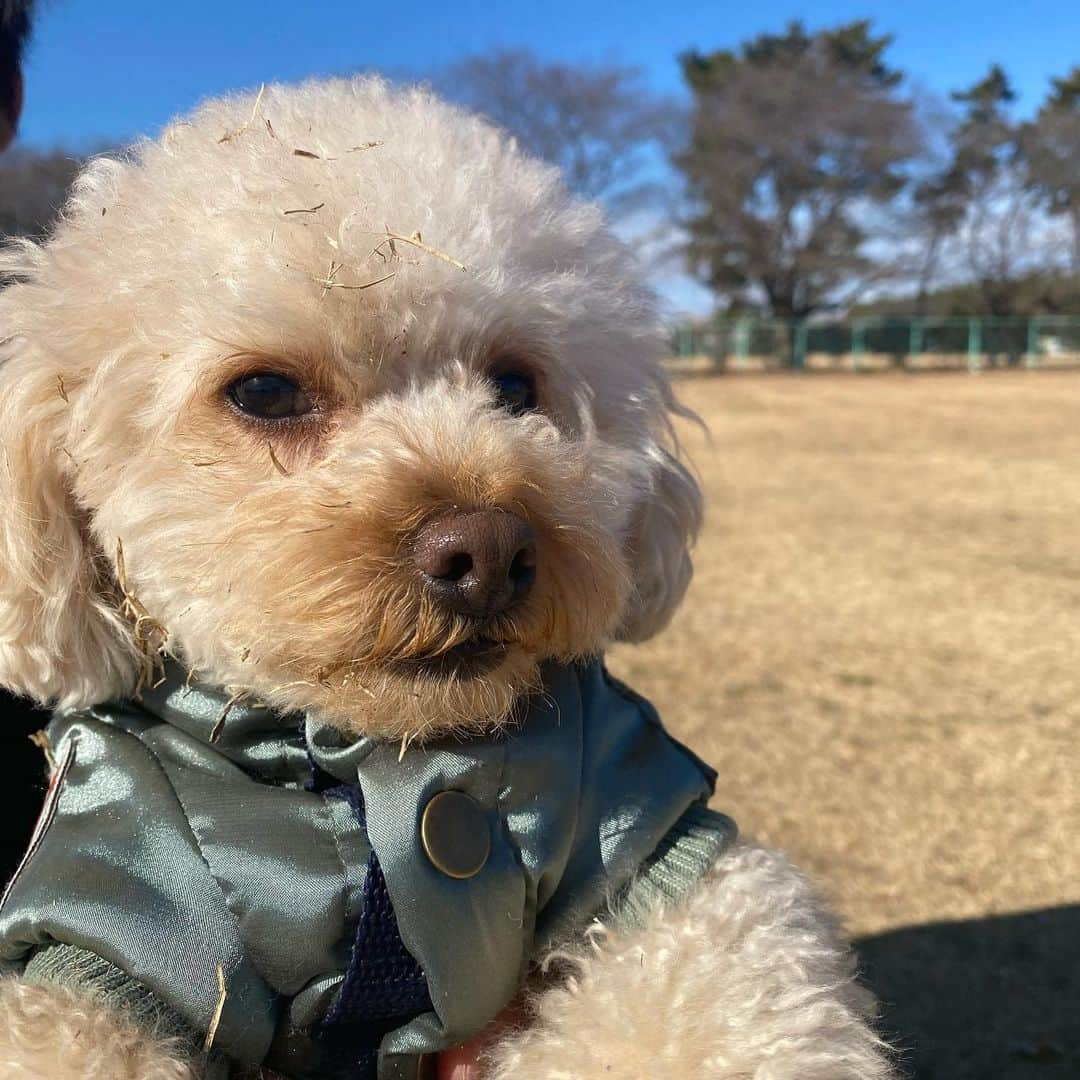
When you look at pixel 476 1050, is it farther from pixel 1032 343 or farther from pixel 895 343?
pixel 1032 343

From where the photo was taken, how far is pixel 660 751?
1.04 metres

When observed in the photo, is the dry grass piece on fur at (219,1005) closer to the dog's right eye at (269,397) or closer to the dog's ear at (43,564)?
the dog's ear at (43,564)

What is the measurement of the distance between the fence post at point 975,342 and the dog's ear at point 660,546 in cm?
2181

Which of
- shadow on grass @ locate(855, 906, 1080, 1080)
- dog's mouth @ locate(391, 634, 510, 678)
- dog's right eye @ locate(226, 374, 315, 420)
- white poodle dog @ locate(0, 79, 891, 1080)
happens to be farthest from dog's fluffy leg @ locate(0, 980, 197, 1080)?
shadow on grass @ locate(855, 906, 1080, 1080)

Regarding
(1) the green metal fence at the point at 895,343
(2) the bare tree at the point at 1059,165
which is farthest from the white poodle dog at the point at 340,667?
(2) the bare tree at the point at 1059,165

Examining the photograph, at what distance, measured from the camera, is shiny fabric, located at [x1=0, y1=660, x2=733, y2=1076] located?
86 centimetres

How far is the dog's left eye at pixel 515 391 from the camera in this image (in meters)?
1.08

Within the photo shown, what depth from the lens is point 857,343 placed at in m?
21.6

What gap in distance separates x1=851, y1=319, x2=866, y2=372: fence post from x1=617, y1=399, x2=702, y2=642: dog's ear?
2127 centimetres

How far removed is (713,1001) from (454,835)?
0.82 ft

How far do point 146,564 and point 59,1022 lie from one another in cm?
39

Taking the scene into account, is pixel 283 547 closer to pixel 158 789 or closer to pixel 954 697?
pixel 158 789

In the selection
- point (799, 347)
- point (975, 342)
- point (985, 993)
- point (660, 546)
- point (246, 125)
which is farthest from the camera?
point (799, 347)

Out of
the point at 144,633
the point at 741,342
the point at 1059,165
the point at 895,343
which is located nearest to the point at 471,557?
the point at 144,633
